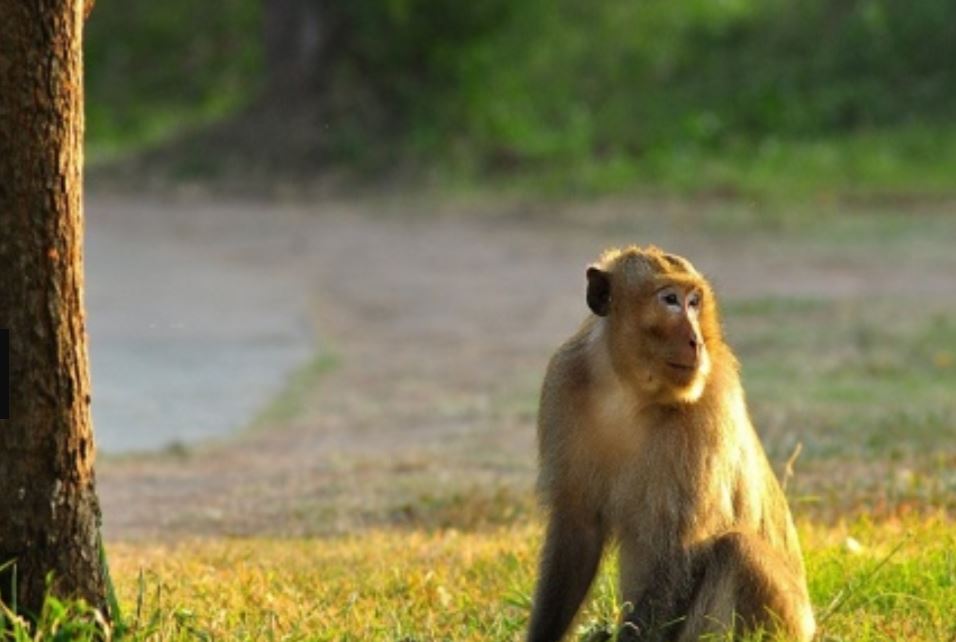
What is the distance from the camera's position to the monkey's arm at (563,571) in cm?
595

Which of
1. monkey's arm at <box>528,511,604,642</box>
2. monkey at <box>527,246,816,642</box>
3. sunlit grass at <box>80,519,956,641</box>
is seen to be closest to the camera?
monkey at <box>527,246,816,642</box>

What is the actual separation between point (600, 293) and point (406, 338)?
10.9 m

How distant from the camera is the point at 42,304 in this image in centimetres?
549

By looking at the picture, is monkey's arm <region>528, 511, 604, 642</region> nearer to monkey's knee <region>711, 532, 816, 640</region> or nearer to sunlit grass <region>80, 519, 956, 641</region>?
sunlit grass <region>80, 519, 956, 641</region>

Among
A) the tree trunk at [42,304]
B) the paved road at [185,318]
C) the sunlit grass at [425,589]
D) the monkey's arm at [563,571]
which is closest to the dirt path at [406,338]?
the paved road at [185,318]

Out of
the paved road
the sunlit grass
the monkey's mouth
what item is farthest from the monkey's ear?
the paved road

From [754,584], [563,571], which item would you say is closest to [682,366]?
[754,584]

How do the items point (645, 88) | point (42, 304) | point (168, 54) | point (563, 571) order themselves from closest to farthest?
point (42, 304) → point (563, 571) → point (645, 88) → point (168, 54)

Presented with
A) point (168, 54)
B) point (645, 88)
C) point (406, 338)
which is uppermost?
point (168, 54)

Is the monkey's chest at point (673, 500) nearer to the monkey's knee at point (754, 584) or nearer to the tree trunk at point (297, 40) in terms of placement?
the monkey's knee at point (754, 584)

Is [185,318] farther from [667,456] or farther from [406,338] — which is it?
[667,456]

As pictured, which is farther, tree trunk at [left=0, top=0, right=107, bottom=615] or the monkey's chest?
the monkey's chest

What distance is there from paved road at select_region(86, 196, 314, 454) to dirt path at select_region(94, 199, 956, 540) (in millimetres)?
99

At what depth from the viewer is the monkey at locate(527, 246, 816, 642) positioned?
5.66 metres
